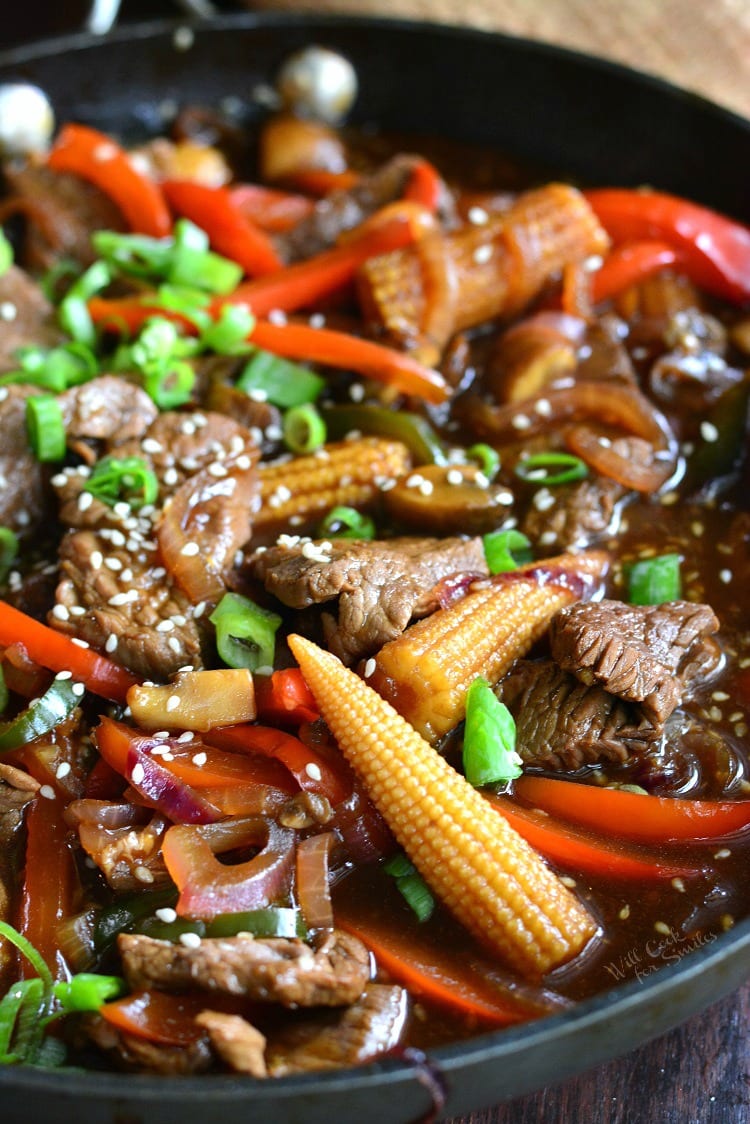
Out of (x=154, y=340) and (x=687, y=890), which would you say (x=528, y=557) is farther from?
(x=154, y=340)

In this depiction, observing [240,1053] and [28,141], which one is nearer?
[240,1053]

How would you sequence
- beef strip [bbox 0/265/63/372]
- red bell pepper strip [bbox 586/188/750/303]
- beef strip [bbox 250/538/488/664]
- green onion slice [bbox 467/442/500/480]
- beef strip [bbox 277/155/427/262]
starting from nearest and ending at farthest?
1. beef strip [bbox 250/538/488/664]
2. green onion slice [bbox 467/442/500/480]
3. beef strip [bbox 0/265/63/372]
4. red bell pepper strip [bbox 586/188/750/303]
5. beef strip [bbox 277/155/427/262]

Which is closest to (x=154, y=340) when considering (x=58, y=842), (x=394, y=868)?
(x=58, y=842)

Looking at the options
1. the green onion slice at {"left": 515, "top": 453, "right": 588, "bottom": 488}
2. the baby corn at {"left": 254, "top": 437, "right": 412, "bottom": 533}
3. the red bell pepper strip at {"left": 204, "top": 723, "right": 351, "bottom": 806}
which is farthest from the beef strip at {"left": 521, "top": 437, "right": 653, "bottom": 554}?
the red bell pepper strip at {"left": 204, "top": 723, "right": 351, "bottom": 806}

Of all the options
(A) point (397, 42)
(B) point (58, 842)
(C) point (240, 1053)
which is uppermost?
Result: (A) point (397, 42)

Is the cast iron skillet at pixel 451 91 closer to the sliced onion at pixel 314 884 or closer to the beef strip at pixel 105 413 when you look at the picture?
the beef strip at pixel 105 413

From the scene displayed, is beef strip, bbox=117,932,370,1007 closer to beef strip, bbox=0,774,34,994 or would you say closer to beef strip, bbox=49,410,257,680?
beef strip, bbox=0,774,34,994
